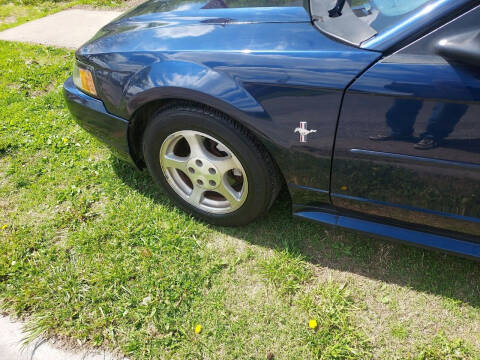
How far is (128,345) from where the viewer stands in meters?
1.83

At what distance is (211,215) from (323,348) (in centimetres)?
96

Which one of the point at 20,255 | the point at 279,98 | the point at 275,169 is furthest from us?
the point at 20,255

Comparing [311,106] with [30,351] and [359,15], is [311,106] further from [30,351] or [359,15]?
[30,351]

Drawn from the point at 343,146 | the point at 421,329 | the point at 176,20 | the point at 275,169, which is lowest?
the point at 421,329

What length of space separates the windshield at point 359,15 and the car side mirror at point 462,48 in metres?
0.21

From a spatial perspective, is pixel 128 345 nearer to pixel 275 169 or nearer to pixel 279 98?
pixel 275 169

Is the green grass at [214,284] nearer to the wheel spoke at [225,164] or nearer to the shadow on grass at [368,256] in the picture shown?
the shadow on grass at [368,256]

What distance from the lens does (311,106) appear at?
1.64m

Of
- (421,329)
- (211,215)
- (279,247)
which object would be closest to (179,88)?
(211,215)

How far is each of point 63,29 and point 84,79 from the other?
12.8 feet

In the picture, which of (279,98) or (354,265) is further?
(354,265)

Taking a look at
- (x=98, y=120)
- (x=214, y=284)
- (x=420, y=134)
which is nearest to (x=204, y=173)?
(x=214, y=284)

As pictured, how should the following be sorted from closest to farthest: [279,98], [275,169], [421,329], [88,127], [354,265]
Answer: [279,98] → [421,329] → [275,169] → [354,265] → [88,127]

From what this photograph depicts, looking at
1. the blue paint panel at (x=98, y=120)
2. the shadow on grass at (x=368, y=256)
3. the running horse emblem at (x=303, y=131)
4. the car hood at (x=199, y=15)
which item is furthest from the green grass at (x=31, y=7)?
the running horse emblem at (x=303, y=131)
